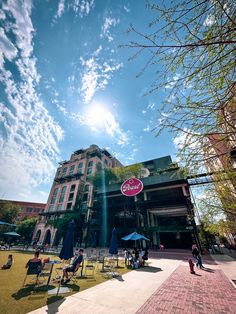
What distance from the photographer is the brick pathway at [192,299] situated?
406 cm

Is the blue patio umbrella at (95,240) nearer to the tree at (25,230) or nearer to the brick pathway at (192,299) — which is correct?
the tree at (25,230)

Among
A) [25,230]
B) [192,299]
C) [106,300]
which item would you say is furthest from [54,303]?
[25,230]

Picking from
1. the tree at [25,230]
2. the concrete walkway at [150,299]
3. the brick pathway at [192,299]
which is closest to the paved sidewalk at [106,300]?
the concrete walkway at [150,299]

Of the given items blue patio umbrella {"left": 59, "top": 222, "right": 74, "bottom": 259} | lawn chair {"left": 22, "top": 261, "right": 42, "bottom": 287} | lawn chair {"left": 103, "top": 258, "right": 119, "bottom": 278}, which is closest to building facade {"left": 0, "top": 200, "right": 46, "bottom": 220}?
lawn chair {"left": 103, "top": 258, "right": 119, "bottom": 278}

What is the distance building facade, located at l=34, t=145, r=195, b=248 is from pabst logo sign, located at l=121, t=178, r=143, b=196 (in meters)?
3.94

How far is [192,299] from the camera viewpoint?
4.82 metres

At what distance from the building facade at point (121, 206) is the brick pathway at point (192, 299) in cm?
1609

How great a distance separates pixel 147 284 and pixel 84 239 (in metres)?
28.9

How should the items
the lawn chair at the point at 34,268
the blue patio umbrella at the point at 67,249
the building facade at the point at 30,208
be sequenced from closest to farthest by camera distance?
the lawn chair at the point at 34,268, the blue patio umbrella at the point at 67,249, the building facade at the point at 30,208

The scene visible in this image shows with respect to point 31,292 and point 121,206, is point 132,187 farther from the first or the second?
point 31,292

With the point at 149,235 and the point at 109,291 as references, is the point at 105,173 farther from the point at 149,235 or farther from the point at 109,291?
the point at 109,291

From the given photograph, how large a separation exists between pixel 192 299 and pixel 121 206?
95.4ft

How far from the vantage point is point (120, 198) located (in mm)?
35031

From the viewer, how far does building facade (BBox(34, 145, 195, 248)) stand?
87.5 ft
